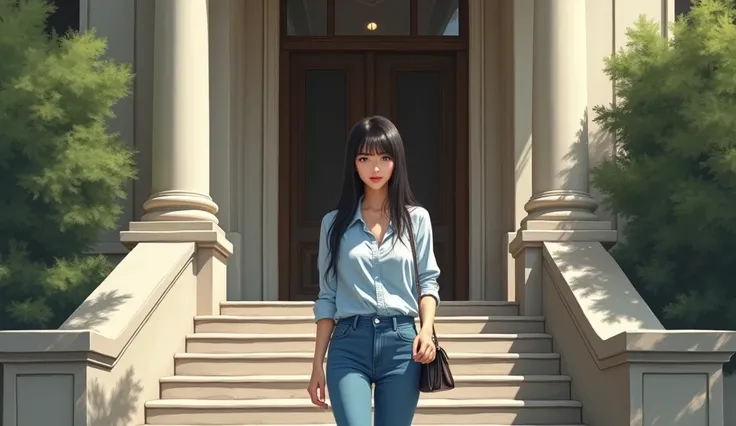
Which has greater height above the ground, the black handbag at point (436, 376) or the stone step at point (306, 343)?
the black handbag at point (436, 376)

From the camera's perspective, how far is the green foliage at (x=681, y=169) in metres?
8.40

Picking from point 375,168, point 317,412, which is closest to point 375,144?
point 375,168

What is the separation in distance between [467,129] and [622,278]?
4.01 m

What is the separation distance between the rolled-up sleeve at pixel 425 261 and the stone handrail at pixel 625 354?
3.13 metres

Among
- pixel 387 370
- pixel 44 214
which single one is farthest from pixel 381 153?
pixel 44 214

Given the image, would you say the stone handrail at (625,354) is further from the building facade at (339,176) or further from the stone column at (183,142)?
the stone column at (183,142)

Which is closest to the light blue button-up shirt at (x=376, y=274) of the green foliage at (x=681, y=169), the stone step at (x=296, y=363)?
the stone step at (x=296, y=363)

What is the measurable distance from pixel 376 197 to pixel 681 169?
5.13 metres

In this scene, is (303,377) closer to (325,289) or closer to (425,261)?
(325,289)

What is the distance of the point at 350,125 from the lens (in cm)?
1237

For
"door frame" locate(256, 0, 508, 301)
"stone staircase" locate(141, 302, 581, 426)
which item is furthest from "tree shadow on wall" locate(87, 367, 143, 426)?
"door frame" locate(256, 0, 508, 301)

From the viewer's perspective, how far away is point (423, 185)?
12430mm

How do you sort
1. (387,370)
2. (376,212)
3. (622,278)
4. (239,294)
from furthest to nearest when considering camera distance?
(239,294), (622,278), (376,212), (387,370)

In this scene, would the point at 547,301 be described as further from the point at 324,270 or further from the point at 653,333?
the point at 324,270
